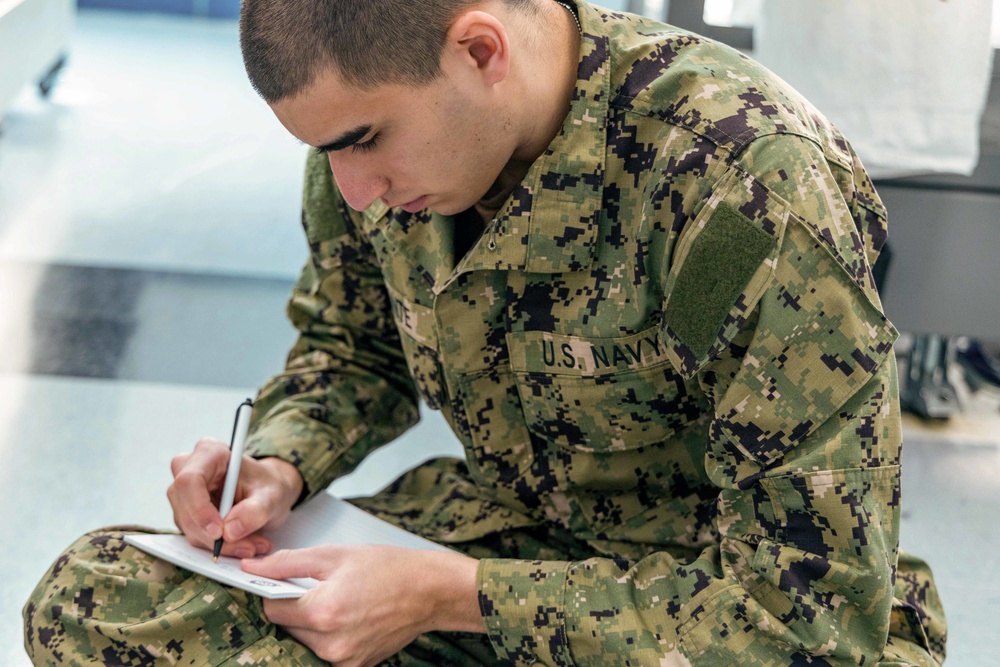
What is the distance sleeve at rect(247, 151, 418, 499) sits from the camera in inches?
56.7

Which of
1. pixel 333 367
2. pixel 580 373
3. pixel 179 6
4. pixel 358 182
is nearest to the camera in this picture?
pixel 358 182

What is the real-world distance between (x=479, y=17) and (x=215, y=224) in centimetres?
241

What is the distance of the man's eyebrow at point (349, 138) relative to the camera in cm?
107

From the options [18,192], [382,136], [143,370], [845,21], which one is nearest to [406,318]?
[382,136]

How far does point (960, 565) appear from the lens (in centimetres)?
211

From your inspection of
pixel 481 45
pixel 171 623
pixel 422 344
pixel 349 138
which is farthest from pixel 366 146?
pixel 171 623

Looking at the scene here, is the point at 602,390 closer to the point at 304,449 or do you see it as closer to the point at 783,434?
the point at 783,434

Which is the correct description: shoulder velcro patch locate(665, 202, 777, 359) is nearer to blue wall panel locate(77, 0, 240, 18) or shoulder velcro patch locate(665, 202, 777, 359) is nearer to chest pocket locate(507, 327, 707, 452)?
chest pocket locate(507, 327, 707, 452)

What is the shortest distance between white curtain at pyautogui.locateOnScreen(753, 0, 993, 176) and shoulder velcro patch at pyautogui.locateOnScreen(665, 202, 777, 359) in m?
1.25

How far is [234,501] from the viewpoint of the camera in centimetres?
135

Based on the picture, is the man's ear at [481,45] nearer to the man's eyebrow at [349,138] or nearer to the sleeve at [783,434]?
the man's eyebrow at [349,138]

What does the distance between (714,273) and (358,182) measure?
0.37m

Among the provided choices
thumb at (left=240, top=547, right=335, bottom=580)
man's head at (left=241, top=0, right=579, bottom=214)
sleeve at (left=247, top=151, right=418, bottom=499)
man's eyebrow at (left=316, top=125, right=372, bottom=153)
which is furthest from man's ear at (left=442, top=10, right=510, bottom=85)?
thumb at (left=240, top=547, right=335, bottom=580)

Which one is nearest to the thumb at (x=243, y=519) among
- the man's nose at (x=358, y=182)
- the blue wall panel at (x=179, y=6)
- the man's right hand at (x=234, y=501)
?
the man's right hand at (x=234, y=501)
